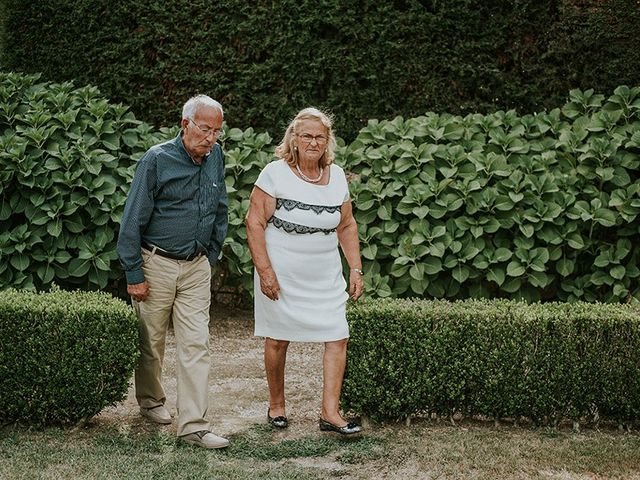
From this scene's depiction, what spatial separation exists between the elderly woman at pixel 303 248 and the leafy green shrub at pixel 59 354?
31.4 inches

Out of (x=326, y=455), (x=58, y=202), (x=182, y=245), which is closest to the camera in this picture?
(x=326, y=455)

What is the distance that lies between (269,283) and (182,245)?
1.70 feet

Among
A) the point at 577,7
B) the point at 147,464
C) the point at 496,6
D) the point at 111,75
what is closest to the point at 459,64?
the point at 496,6

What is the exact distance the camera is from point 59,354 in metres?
4.94

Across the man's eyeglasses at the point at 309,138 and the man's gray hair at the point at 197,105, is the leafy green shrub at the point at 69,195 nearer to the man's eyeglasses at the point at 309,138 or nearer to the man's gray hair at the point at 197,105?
the man's eyeglasses at the point at 309,138

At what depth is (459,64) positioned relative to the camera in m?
8.34

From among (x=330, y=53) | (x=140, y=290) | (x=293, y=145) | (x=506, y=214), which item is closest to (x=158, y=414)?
(x=140, y=290)

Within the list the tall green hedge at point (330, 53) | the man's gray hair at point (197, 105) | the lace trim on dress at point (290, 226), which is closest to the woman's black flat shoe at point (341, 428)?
the lace trim on dress at point (290, 226)

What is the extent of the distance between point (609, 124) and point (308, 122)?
3.65 meters

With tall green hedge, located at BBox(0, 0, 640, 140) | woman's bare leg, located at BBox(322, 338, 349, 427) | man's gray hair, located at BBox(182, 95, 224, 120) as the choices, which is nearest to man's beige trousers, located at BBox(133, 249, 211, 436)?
woman's bare leg, located at BBox(322, 338, 349, 427)

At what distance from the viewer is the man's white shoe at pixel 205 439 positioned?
15.6 ft

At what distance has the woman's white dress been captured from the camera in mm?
5039

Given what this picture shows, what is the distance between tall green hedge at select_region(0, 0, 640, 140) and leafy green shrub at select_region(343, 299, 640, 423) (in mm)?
3589

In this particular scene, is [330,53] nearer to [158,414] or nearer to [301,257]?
[301,257]
